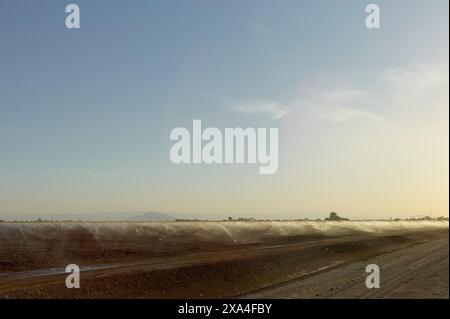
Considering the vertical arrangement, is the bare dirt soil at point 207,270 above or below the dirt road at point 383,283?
below

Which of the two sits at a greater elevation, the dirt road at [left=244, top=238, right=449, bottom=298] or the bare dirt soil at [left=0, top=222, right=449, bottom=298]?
the dirt road at [left=244, top=238, right=449, bottom=298]

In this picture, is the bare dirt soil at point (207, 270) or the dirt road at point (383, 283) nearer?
the dirt road at point (383, 283)

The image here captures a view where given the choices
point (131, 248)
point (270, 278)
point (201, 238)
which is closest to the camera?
point (270, 278)

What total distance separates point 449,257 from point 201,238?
35.3 metres

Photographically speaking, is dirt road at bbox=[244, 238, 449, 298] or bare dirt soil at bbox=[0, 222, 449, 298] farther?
bare dirt soil at bbox=[0, 222, 449, 298]

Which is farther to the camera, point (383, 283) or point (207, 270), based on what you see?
point (207, 270)

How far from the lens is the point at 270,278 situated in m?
33.2

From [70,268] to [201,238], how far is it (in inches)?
1015

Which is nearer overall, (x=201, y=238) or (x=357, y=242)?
(x=357, y=242)

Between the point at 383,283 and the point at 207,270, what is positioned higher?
the point at 383,283
